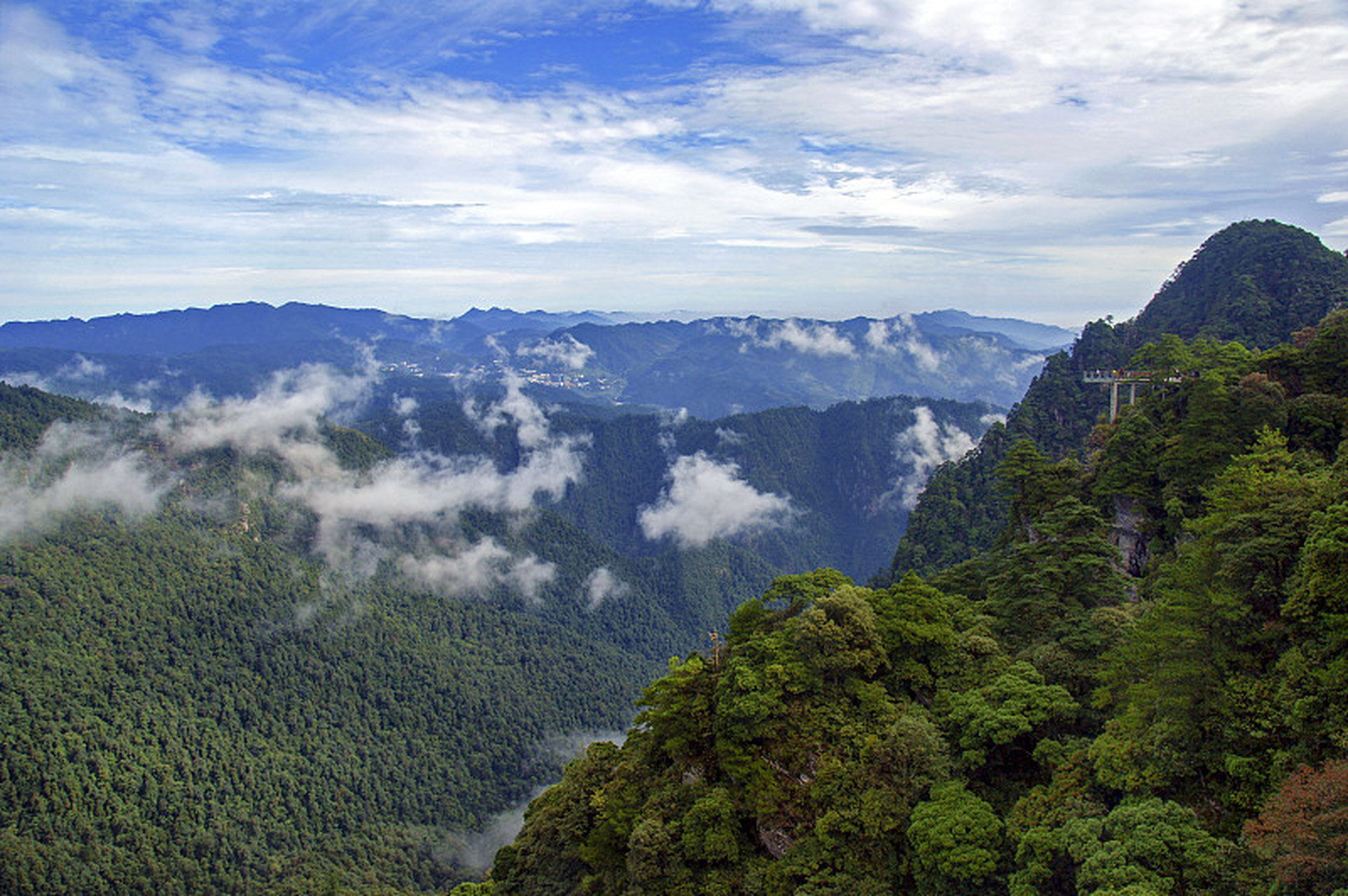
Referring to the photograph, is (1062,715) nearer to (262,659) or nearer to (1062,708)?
(1062,708)

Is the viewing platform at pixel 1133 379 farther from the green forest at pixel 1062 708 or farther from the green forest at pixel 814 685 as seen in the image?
the green forest at pixel 814 685

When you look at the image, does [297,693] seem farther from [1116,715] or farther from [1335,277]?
[1335,277]

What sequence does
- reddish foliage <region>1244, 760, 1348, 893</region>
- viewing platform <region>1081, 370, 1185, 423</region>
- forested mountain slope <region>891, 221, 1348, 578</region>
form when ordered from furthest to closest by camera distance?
forested mountain slope <region>891, 221, 1348, 578</region>, viewing platform <region>1081, 370, 1185, 423</region>, reddish foliage <region>1244, 760, 1348, 893</region>

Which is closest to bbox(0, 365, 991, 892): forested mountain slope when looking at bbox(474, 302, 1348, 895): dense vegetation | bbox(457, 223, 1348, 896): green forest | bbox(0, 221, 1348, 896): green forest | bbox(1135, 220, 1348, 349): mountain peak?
bbox(0, 221, 1348, 896): green forest

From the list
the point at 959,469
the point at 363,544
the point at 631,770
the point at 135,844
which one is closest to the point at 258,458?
the point at 363,544

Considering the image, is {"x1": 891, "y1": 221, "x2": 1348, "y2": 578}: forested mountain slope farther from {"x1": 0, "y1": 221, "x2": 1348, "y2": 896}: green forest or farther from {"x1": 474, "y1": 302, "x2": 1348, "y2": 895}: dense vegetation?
{"x1": 474, "y1": 302, "x2": 1348, "y2": 895}: dense vegetation

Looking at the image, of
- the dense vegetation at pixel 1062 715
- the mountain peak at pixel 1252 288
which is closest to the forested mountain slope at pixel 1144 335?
the mountain peak at pixel 1252 288

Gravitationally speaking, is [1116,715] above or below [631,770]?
above
